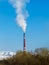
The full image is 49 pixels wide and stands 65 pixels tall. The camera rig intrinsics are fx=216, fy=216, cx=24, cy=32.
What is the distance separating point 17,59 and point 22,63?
1.39m

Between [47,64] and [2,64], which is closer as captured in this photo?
[47,64]

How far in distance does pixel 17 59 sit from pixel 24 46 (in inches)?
673

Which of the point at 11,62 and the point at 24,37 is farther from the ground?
the point at 24,37

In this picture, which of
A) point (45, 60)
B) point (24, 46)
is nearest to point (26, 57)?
point (45, 60)

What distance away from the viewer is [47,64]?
24.7 m

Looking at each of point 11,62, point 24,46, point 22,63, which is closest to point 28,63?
point 22,63

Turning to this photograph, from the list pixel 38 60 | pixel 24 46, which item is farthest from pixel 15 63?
pixel 24 46

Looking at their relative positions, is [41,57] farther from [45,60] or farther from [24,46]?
[24,46]

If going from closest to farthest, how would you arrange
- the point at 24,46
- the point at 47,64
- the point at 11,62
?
the point at 47,64 < the point at 11,62 < the point at 24,46

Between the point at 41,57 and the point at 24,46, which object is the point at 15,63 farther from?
the point at 24,46

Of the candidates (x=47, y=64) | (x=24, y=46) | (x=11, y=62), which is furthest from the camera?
(x=24, y=46)

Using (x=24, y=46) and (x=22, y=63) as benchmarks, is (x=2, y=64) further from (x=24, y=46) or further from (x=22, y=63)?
(x=24, y=46)

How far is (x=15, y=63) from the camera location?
2577cm

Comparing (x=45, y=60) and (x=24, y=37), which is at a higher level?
(x=24, y=37)
